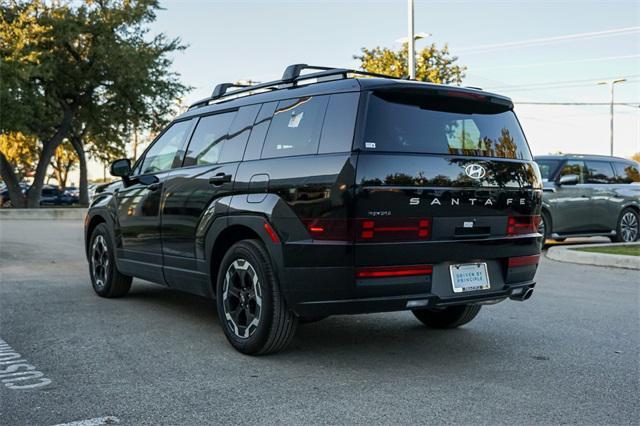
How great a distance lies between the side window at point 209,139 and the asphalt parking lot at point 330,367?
4.84ft

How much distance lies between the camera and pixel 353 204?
14.7 feet

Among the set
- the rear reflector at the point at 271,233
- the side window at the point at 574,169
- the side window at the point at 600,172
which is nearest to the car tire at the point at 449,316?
the rear reflector at the point at 271,233

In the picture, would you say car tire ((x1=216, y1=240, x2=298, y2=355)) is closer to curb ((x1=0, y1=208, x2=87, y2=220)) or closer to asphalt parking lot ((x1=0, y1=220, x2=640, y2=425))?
asphalt parking lot ((x1=0, y1=220, x2=640, y2=425))

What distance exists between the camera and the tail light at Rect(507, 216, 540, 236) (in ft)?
17.2

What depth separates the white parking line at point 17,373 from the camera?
4473 mm

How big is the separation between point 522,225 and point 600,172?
9.61 meters

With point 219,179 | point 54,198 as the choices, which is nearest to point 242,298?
point 219,179

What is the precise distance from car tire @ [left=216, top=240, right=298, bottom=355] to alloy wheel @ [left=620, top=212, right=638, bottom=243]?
→ 11097 mm

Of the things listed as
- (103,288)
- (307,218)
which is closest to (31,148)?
(103,288)

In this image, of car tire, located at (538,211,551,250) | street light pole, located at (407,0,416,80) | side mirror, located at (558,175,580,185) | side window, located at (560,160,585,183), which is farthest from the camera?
street light pole, located at (407,0,416,80)

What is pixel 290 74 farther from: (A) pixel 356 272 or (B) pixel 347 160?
(A) pixel 356 272

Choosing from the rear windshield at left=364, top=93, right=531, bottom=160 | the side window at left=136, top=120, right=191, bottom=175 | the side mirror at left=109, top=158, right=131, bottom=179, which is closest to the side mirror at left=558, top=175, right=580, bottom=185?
the rear windshield at left=364, top=93, right=531, bottom=160

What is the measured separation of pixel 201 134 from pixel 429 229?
97.8 inches

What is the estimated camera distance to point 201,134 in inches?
247
